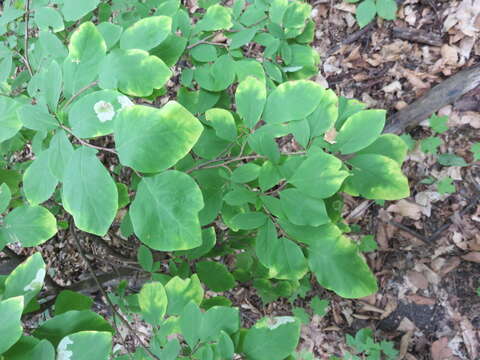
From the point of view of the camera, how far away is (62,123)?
767 mm

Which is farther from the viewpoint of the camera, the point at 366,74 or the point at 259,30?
the point at 366,74

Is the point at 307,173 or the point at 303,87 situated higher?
the point at 303,87

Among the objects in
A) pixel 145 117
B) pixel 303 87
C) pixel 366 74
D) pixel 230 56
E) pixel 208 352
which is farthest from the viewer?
pixel 366 74

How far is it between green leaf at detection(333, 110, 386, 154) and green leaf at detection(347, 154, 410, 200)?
0.04 m

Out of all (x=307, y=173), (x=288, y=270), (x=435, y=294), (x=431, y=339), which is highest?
(x=307, y=173)

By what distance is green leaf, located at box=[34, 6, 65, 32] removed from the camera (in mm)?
1091

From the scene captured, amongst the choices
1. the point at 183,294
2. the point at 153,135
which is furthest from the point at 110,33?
the point at 183,294

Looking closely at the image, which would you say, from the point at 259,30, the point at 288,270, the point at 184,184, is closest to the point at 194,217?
the point at 184,184

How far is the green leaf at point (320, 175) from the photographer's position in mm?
770

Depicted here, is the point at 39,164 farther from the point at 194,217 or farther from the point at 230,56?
the point at 230,56

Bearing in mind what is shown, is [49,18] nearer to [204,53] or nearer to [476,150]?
[204,53]

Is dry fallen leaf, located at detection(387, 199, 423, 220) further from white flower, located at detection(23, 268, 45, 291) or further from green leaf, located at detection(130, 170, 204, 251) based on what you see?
white flower, located at detection(23, 268, 45, 291)

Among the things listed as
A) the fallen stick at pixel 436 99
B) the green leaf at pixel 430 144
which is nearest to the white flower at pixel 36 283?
the fallen stick at pixel 436 99

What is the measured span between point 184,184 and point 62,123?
30 centimetres
